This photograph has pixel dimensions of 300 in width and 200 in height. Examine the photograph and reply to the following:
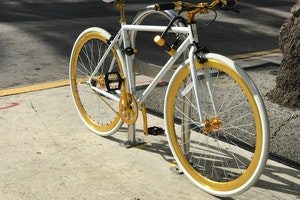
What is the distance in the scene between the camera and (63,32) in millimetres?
8867

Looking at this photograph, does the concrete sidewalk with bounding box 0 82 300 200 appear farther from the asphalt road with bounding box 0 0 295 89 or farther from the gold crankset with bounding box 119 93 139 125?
the asphalt road with bounding box 0 0 295 89

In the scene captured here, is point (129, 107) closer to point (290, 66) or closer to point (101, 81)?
point (101, 81)

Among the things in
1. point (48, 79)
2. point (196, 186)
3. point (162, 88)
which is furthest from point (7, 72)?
point (196, 186)

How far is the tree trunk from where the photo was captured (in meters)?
4.74

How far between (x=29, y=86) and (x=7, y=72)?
79cm

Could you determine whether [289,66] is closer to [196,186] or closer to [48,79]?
[196,186]

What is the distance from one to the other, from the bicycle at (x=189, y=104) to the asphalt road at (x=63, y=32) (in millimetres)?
2072

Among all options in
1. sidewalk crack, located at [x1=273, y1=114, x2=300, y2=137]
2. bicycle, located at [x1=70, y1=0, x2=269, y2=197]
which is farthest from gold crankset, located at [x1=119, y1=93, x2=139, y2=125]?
sidewalk crack, located at [x1=273, y1=114, x2=300, y2=137]

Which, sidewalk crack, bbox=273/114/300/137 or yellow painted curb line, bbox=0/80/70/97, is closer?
sidewalk crack, bbox=273/114/300/137

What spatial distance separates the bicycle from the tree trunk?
1.82 ft

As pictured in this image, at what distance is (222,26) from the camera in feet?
33.8

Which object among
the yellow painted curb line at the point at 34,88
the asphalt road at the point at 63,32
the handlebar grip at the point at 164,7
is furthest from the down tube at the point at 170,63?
the asphalt road at the point at 63,32

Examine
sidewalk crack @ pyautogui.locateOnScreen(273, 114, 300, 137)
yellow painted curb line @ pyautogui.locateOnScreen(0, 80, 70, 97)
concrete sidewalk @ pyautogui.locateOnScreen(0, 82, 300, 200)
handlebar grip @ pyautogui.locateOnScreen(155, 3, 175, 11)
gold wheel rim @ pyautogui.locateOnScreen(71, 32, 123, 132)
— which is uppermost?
handlebar grip @ pyautogui.locateOnScreen(155, 3, 175, 11)

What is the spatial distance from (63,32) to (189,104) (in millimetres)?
6054
